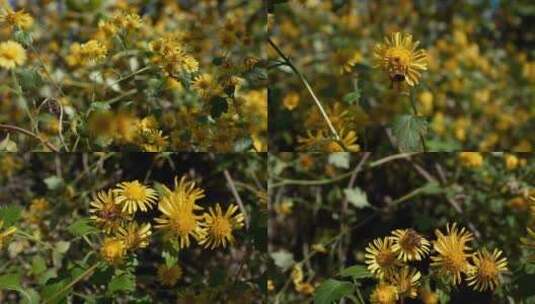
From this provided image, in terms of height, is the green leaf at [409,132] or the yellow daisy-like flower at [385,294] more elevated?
the green leaf at [409,132]

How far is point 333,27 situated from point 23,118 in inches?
69.7

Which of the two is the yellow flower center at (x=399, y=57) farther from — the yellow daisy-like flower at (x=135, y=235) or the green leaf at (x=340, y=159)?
the yellow daisy-like flower at (x=135, y=235)

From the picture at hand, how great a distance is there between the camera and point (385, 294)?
0.96 metres

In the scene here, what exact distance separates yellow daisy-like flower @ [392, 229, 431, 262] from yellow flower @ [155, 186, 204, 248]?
0.30 meters

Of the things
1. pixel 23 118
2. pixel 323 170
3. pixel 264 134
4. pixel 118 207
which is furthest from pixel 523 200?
pixel 23 118

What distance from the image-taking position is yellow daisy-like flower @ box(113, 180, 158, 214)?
3.33ft

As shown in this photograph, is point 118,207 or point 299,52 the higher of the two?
point 299,52

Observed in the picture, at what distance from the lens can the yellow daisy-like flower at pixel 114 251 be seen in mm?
1005

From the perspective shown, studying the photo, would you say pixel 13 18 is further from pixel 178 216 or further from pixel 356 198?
pixel 356 198

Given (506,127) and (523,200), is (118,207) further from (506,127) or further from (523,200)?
(506,127)

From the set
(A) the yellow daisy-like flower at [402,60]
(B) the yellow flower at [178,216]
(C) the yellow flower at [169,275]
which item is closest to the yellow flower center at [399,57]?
(A) the yellow daisy-like flower at [402,60]

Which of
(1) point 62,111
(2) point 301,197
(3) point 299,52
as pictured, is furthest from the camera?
(3) point 299,52

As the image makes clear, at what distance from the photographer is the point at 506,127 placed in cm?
286

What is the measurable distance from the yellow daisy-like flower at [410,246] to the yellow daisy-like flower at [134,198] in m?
0.37
